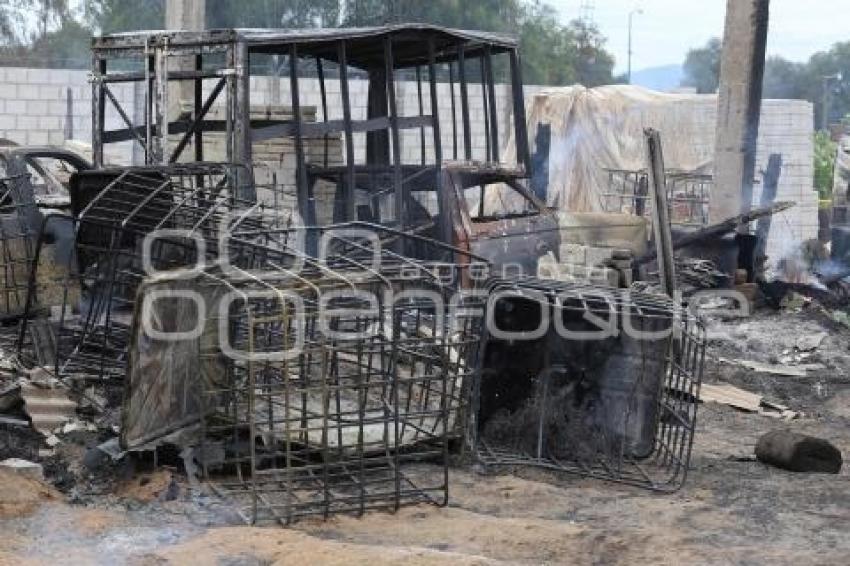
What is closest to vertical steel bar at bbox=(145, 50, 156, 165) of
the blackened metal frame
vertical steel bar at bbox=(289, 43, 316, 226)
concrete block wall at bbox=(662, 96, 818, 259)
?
the blackened metal frame

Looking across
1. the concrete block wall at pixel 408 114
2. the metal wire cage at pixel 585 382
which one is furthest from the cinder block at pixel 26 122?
the metal wire cage at pixel 585 382

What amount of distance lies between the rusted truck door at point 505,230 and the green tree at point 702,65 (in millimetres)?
59592

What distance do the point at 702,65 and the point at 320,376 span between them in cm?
7435

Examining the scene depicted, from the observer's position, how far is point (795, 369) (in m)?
11.9

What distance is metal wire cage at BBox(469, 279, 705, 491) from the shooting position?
725cm

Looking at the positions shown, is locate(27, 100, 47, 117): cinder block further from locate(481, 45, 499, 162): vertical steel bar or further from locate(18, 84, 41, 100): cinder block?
locate(481, 45, 499, 162): vertical steel bar

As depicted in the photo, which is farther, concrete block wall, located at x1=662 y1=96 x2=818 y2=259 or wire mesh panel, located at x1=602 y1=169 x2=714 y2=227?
concrete block wall, located at x1=662 y1=96 x2=818 y2=259

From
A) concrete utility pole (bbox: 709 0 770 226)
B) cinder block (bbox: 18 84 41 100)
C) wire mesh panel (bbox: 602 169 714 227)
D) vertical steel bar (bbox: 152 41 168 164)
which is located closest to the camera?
vertical steel bar (bbox: 152 41 168 164)

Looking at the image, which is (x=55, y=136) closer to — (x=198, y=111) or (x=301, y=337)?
(x=198, y=111)

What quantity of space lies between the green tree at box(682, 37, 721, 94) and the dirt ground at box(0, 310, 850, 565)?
64944mm

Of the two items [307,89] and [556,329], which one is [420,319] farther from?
[307,89]

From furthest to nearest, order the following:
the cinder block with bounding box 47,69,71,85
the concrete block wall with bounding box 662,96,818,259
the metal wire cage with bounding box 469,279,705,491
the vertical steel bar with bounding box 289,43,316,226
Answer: the concrete block wall with bounding box 662,96,818,259 → the cinder block with bounding box 47,69,71,85 → the vertical steel bar with bounding box 289,43,316,226 → the metal wire cage with bounding box 469,279,705,491

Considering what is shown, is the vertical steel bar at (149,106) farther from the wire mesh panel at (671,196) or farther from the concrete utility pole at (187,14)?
the wire mesh panel at (671,196)

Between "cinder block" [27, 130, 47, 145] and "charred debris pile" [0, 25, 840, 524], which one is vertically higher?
"cinder block" [27, 130, 47, 145]
